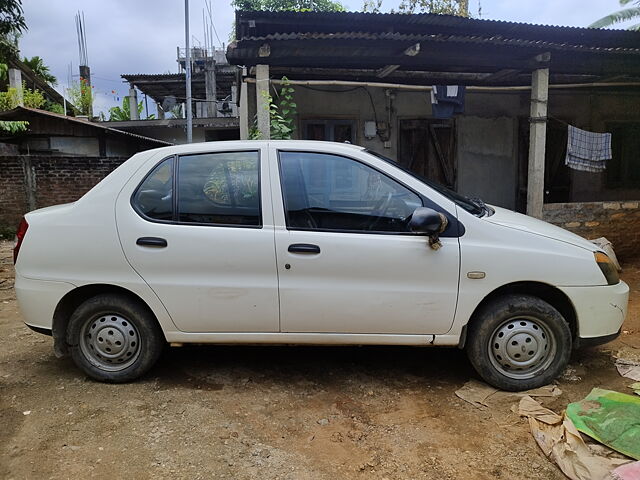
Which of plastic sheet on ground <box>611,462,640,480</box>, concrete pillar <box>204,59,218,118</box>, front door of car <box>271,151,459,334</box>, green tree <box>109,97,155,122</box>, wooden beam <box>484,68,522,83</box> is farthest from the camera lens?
green tree <box>109,97,155,122</box>

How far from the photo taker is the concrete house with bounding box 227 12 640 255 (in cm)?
596

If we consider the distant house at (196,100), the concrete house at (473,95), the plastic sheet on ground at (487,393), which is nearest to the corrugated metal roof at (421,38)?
the concrete house at (473,95)

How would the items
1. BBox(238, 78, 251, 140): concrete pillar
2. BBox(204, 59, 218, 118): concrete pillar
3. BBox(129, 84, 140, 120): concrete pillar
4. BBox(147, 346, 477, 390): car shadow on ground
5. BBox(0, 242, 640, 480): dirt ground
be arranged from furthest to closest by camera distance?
1. BBox(204, 59, 218, 118): concrete pillar
2. BBox(129, 84, 140, 120): concrete pillar
3. BBox(238, 78, 251, 140): concrete pillar
4. BBox(147, 346, 477, 390): car shadow on ground
5. BBox(0, 242, 640, 480): dirt ground

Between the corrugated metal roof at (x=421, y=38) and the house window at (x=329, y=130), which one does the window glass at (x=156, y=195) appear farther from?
the house window at (x=329, y=130)

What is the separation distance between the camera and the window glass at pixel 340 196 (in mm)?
3209

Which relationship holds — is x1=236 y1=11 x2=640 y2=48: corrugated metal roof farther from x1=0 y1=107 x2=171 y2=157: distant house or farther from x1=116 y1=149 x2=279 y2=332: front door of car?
x1=0 y1=107 x2=171 y2=157: distant house

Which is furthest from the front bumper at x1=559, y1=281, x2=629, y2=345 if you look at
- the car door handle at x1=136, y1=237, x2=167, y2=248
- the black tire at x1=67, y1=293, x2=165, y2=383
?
the black tire at x1=67, y1=293, x2=165, y2=383

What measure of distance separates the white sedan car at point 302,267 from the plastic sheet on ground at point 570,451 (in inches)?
18.3

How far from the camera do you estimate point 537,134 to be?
6.94 meters

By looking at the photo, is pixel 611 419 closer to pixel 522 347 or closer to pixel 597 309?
pixel 522 347

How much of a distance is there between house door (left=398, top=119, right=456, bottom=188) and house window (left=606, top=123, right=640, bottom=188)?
3.24 meters

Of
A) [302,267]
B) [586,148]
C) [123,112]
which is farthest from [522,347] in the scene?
[123,112]

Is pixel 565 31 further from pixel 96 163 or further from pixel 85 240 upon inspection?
pixel 96 163

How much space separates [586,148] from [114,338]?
7812mm
